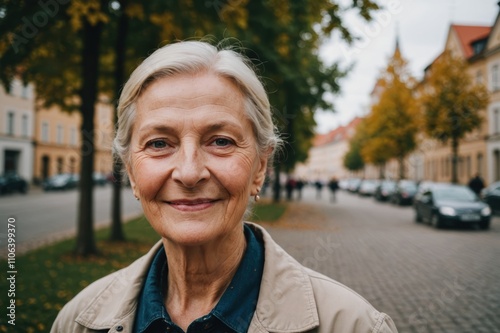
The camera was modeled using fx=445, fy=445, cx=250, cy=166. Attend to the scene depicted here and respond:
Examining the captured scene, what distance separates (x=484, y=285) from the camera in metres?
7.51

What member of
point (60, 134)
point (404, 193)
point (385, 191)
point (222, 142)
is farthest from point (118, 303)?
point (60, 134)

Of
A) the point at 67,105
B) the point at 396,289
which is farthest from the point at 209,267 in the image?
the point at 67,105

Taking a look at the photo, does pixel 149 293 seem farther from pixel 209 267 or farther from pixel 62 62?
pixel 62 62

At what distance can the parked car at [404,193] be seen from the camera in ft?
99.2

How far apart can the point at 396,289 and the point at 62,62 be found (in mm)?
8991

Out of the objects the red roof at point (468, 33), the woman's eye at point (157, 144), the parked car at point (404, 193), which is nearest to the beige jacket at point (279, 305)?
the woman's eye at point (157, 144)

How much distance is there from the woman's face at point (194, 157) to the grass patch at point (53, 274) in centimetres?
212

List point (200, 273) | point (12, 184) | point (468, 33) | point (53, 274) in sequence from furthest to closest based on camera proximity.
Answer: point (468, 33) → point (12, 184) → point (53, 274) → point (200, 273)

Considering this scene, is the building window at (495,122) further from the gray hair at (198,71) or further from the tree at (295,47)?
the gray hair at (198,71)

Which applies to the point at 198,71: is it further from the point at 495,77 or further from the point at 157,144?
the point at 495,77

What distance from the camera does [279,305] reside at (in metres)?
1.68

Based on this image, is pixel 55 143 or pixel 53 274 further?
pixel 55 143

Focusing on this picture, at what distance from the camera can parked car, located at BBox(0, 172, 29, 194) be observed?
104 ft

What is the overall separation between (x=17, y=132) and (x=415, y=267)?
131 ft
